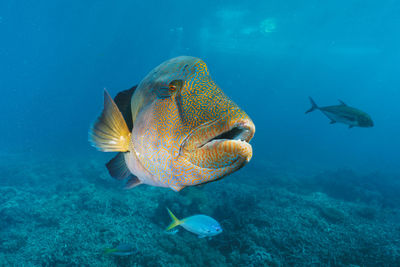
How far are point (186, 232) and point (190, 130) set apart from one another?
542 centimetres

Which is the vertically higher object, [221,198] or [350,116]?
[350,116]

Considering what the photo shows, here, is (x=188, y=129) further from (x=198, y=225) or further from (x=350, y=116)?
(x=350, y=116)

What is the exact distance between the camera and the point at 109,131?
102 centimetres

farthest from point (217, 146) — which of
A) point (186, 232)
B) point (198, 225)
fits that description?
point (186, 232)

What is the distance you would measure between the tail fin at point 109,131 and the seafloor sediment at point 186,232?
2.71m

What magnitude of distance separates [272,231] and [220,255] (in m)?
1.47

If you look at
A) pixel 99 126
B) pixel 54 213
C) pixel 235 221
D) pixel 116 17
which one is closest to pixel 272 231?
pixel 235 221

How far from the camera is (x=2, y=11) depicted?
3156 cm

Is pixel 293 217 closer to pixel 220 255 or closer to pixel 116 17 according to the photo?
pixel 220 255

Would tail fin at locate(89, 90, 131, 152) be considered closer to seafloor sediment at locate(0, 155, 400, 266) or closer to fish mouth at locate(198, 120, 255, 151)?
fish mouth at locate(198, 120, 255, 151)

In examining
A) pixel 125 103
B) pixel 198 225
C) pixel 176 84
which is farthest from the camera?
pixel 198 225

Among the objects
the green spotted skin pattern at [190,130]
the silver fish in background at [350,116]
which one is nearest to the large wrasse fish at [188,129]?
the green spotted skin pattern at [190,130]

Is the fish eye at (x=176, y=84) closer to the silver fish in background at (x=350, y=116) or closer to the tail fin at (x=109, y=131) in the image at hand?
the tail fin at (x=109, y=131)

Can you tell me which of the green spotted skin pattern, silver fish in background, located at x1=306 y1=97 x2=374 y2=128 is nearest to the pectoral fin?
the green spotted skin pattern
